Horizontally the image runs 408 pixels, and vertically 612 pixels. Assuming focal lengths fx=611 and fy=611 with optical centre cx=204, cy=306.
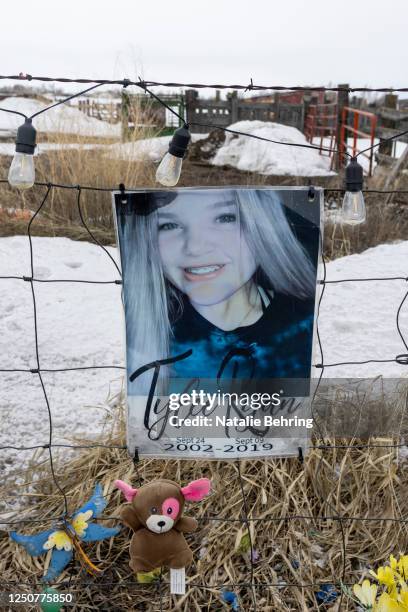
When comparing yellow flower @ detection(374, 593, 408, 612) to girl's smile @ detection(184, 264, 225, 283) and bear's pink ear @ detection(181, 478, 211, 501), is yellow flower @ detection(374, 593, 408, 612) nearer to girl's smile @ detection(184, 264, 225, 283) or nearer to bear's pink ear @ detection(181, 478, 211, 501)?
bear's pink ear @ detection(181, 478, 211, 501)

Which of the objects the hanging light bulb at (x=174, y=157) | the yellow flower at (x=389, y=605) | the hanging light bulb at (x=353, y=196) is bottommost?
the yellow flower at (x=389, y=605)

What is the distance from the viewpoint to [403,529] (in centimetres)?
167

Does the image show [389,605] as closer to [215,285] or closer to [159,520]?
[159,520]

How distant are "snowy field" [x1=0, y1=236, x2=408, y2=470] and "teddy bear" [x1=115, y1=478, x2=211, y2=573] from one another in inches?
20.5

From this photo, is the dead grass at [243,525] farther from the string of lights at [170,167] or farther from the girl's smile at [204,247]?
the string of lights at [170,167]

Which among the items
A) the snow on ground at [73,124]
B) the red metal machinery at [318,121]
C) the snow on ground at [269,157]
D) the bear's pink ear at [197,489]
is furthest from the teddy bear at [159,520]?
the red metal machinery at [318,121]

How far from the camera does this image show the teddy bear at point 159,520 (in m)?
1.36

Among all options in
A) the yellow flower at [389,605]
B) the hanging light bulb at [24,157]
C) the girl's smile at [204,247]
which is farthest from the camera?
the girl's smile at [204,247]

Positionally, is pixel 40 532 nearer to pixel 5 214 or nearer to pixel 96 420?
pixel 96 420

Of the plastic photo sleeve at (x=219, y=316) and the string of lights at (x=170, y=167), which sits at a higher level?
the string of lights at (x=170, y=167)

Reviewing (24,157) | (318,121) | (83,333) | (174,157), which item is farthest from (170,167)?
(318,121)

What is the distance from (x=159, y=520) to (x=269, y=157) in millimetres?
7159

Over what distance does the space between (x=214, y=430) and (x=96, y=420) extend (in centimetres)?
73

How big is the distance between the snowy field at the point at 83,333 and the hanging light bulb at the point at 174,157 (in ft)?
1.83
